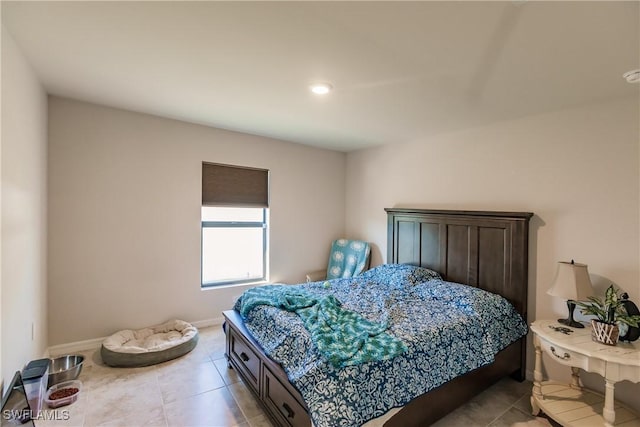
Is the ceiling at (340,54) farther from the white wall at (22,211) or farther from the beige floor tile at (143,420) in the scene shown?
the beige floor tile at (143,420)

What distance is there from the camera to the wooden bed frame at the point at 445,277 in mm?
1839

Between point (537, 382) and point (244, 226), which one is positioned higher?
point (244, 226)

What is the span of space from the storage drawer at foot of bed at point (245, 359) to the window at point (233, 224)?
1287mm

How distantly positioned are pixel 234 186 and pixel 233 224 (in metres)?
0.50

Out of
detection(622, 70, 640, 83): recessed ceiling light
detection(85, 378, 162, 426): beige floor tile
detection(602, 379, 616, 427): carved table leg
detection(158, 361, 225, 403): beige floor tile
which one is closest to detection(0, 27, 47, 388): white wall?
detection(85, 378, 162, 426): beige floor tile

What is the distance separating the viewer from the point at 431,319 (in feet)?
7.10

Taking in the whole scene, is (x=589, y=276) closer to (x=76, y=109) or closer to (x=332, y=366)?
(x=332, y=366)

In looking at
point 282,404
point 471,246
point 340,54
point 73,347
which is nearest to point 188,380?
point 282,404

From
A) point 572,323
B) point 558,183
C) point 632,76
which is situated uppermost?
point 632,76

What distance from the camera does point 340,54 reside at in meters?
1.77

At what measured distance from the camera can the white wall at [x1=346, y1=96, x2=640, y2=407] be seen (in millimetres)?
2158

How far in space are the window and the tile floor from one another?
1253mm

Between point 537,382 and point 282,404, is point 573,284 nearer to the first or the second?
point 537,382

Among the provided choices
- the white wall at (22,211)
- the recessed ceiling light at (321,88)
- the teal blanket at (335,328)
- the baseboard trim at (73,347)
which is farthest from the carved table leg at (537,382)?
the baseboard trim at (73,347)
